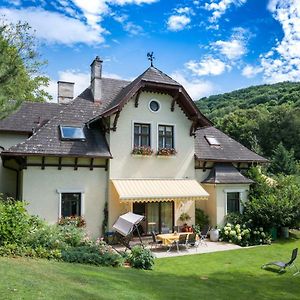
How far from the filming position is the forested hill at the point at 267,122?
253 ft

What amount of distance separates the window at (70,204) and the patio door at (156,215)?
4068 mm

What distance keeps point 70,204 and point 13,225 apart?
7.11m

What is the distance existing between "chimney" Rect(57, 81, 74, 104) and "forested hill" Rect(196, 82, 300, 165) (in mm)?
39494

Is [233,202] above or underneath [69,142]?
underneath

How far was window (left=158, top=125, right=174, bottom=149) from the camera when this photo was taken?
2572 cm

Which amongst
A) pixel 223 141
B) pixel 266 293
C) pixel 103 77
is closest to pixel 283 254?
pixel 266 293

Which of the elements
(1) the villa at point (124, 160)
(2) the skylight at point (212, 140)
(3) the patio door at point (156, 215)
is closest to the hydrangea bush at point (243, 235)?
(1) the villa at point (124, 160)

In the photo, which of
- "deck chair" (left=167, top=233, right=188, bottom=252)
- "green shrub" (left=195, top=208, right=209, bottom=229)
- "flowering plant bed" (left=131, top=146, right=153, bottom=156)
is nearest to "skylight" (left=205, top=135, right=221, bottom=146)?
"green shrub" (left=195, top=208, right=209, bottom=229)

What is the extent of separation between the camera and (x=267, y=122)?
8344 centimetres

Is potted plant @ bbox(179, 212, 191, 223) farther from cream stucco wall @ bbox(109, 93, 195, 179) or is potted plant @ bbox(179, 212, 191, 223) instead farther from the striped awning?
cream stucco wall @ bbox(109, 93, 195, 179)

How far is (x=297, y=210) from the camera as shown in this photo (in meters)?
25.4

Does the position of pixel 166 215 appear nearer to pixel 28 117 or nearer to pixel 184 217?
pixel 184 217

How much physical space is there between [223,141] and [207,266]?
14.3 metres

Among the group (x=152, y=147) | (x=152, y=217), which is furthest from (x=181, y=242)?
(x=152, y=147)
